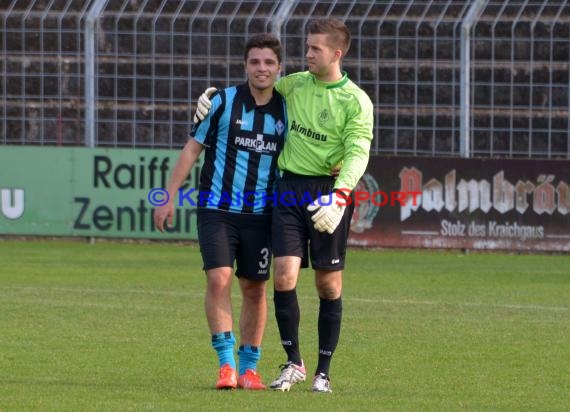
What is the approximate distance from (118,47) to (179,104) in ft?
3.68

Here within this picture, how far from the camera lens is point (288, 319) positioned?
343 inches

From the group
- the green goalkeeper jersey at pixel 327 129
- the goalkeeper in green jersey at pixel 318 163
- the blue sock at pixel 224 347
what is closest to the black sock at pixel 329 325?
the goalkeeper in green jersey at pixel 318 163

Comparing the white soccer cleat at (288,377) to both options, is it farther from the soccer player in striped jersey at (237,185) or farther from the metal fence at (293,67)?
the metal fence at (293,67)

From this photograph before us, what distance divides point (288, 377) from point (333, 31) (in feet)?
6.09

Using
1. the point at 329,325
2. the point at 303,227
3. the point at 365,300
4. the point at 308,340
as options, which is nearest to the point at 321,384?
the point at 329,325

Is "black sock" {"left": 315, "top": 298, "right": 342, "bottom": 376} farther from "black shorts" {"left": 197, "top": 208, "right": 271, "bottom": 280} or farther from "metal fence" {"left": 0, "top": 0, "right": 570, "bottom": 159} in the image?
"metal fence" {"left": 0, "top": 0, "right": 570, "bottom": 159}

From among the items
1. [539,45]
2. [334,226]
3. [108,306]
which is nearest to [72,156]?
[539,45]

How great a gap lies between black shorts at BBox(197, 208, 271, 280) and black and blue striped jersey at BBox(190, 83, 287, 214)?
52 mm

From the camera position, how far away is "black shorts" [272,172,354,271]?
8.55 metres

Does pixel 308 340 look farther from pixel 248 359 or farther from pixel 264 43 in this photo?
pixel 264 43

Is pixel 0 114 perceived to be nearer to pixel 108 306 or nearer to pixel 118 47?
pixel 118 47

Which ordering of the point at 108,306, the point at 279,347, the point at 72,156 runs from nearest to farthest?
1. the point at 279,347
2. the point at 108,306
3. the point at 72,156

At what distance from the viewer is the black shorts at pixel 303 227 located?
8547 millimetres

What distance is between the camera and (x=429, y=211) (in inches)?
826
